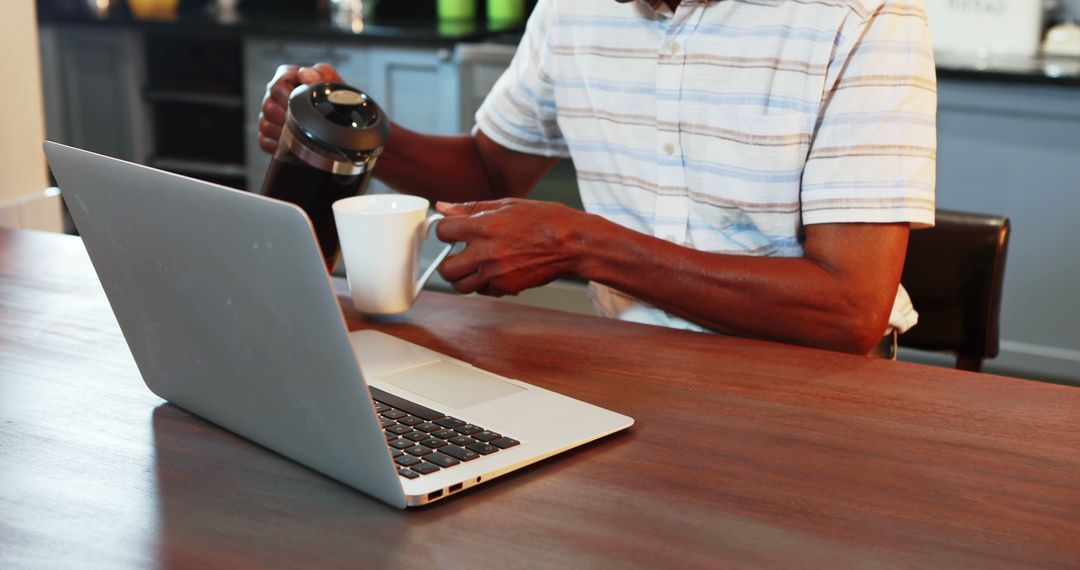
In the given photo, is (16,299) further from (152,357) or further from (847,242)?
(847,242)

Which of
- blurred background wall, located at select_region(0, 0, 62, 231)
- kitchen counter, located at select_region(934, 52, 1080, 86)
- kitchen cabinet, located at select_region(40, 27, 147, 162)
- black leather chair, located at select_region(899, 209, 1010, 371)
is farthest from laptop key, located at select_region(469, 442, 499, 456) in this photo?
kitchen cabinet, located at select_region(40, 27, 147, 162)

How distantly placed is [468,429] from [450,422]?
2 centimetres

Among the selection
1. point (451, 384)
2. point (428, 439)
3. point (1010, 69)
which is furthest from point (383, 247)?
point (1010, 69)

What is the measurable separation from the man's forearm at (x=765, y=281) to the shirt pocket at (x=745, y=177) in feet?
0.38

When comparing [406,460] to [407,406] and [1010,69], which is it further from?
[1010,69]

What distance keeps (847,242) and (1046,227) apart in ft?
5.29

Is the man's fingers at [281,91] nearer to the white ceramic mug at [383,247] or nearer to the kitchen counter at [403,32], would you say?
the white ceramic mug at [383,247]

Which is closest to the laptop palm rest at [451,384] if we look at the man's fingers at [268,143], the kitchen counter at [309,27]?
the man's fingers at [268,143]

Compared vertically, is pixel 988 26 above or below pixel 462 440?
above

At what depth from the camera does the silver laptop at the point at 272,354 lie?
57 cm

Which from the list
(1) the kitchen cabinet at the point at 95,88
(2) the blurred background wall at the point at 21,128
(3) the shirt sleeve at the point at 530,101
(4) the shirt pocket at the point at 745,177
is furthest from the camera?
(1) the kitchen cabinet at the point at 95,88

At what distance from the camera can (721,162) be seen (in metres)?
1.19

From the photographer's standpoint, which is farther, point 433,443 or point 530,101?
point 530,101

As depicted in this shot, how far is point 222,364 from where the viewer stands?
672mm
